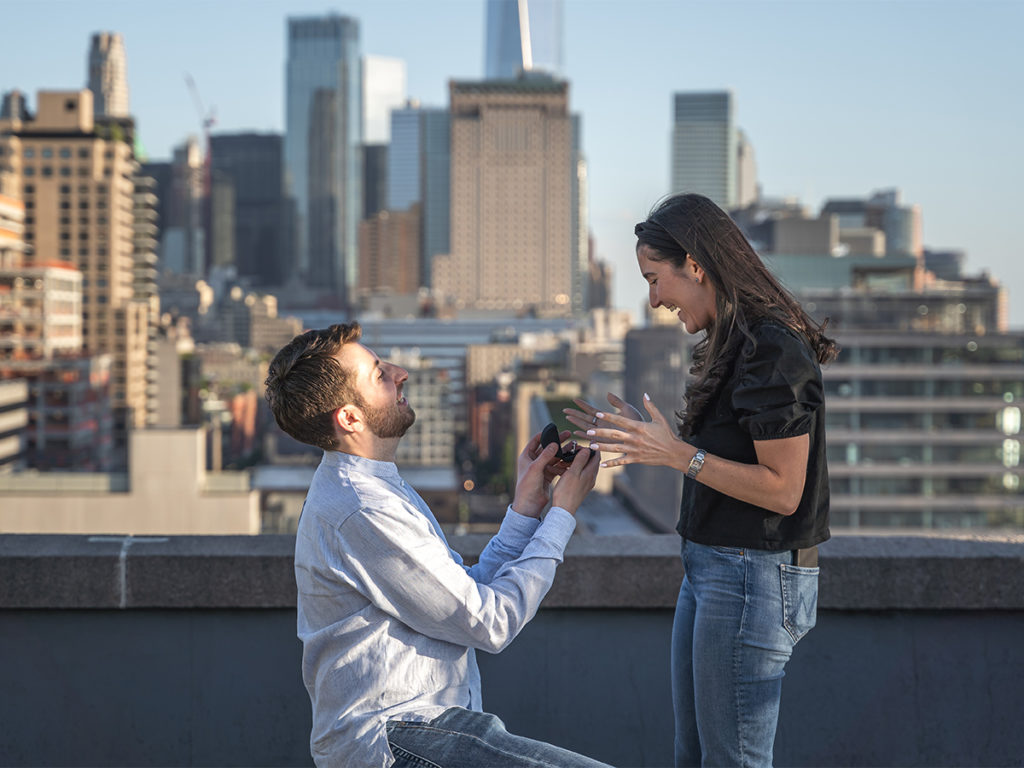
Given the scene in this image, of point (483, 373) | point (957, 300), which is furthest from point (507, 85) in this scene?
point (957, 300)

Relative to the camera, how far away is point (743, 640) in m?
2.58

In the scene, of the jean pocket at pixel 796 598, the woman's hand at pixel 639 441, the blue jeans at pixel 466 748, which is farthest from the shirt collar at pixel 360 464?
the jean pocket at pixel 796 598

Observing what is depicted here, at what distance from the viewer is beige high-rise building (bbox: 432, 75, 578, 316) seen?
196000 millimetres

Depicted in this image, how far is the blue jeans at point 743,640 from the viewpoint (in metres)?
2.59

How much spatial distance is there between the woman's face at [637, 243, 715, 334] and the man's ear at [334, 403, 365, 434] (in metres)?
0.79

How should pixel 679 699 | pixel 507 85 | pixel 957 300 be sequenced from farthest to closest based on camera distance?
pixel 507 85
pixel 957 300
pixel 679 699

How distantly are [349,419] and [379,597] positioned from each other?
41 cm

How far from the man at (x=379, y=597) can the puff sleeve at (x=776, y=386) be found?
482mm

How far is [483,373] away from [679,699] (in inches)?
4747

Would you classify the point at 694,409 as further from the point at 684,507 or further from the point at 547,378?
the point at 547,378

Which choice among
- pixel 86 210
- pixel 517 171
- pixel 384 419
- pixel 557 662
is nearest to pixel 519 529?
pixel 384 419

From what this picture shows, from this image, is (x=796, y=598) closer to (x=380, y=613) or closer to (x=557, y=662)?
(x=380, y=613)

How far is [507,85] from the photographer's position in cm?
19862

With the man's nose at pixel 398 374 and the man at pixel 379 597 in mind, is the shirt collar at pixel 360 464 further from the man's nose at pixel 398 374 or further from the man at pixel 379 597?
the man's nose at pixel 398 374
